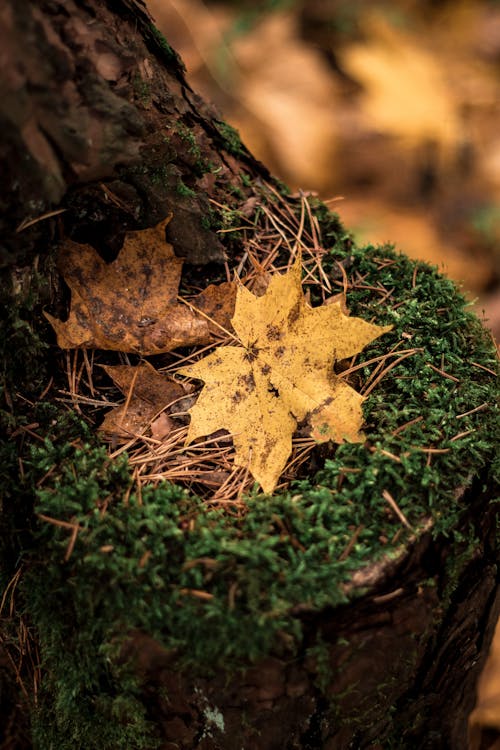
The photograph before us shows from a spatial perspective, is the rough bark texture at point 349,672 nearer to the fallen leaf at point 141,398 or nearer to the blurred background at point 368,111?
the fallen leaf at point 141,398

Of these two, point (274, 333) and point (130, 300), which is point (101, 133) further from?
point (274, 333)

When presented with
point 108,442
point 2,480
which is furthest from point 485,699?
point 2,480

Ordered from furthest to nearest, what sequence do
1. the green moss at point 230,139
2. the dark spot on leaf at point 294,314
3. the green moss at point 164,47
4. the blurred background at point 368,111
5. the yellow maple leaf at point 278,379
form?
the blurred background at point 368,111 → the green moss at point 230,139 → the green moss at point 164,47 → the dark spot on leaf at point 294,314 → the yellow maple leaf at point 278,379

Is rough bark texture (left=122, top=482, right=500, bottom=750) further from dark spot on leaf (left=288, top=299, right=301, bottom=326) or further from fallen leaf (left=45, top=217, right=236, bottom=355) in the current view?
fallen leaf (left=45, top=217, right=236, bottom=355)

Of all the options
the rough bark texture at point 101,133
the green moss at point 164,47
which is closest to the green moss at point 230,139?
the rough bark texture at point 101,133

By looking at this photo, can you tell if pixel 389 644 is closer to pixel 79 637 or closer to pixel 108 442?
pixel 79 637

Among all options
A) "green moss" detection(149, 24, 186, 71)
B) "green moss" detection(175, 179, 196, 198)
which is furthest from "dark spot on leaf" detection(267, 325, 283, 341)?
"green moss" detection(149, 24, 186, 71)

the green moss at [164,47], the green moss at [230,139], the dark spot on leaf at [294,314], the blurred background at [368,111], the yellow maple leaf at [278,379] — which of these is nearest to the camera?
the yellow maple leaf at [278,379]
